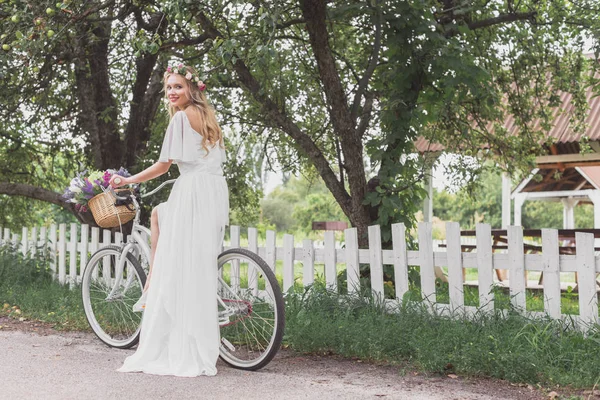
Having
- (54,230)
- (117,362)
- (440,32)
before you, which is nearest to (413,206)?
(440,32)

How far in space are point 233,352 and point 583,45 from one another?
5477 millimetres

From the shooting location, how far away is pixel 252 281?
6.27 meters

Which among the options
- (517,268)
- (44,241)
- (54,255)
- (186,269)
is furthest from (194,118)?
(44,241)

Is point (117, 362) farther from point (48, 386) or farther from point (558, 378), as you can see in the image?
point (558, 378)

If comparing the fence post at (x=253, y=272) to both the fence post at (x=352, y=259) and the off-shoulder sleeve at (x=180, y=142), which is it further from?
the off-shoulder sleeve at (x=180, y=142)

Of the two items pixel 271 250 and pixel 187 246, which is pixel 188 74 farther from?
pixel 271 250

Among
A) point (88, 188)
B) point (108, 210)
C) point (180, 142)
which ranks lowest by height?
point (108, 210)

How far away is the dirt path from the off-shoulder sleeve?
148 centimetres

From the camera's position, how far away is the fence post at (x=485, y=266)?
5.72 metres

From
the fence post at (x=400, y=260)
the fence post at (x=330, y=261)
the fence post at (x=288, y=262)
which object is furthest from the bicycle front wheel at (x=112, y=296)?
the fence post at (x=400, y=260)

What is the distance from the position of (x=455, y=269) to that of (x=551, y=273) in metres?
0.78

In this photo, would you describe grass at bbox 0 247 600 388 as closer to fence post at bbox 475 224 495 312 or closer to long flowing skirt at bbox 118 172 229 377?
fence post at bbox 475 224 495 312

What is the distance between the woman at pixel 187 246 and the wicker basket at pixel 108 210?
45cm

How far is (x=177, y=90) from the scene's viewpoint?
200 inches
